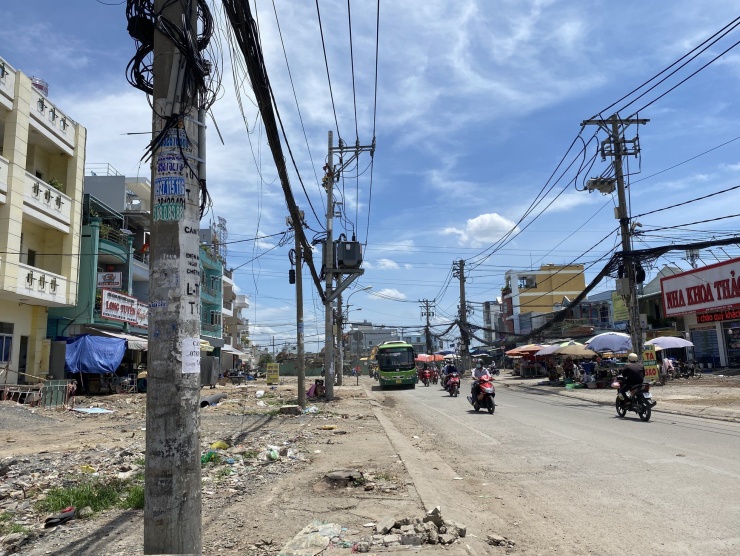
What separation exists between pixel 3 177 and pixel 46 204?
2.86 metres

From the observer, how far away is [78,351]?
23078 mm

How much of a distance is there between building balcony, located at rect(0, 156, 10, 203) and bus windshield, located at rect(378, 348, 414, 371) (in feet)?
75.9

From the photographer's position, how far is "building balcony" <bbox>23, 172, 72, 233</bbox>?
21.7 m

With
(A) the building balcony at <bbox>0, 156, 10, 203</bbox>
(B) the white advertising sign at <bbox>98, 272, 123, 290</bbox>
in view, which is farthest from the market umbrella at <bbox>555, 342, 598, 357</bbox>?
(A) the building balcony at <bbox>0, 156, 10, 203</bbox>

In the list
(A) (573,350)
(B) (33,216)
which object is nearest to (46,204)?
(B) (33,216)

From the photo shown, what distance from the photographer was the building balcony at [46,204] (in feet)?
71.1

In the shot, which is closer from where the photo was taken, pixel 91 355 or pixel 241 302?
pixel 91 355

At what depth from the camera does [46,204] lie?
2275 cm

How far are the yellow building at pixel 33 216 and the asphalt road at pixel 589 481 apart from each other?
52.7 ft

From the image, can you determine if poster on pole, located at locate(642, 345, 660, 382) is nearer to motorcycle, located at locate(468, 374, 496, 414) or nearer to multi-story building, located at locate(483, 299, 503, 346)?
motorcycle, located at locate(468, 374, 496, 414)

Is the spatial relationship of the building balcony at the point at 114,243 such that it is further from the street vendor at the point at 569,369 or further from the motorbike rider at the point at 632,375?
the street vendor at the point at 569,369

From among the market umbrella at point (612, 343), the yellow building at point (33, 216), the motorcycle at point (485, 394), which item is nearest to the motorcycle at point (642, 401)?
the motorcycle at point (485, 394)

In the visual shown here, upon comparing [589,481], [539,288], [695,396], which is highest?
[539,288]

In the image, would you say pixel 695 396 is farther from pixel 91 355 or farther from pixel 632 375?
pixel 91 355
